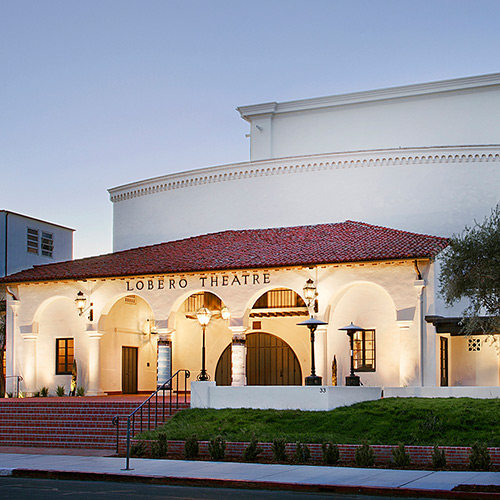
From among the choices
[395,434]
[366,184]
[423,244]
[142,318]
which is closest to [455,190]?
[366,184]

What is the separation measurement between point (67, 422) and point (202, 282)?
23.4 ft

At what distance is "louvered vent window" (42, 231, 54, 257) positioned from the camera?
136 ft

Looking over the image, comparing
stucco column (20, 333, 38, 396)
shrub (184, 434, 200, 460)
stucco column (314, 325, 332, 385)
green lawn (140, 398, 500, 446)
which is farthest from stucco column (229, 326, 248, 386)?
shrub (184, 434, 200, 460)

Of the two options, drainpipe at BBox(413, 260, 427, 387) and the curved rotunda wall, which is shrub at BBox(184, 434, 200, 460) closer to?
drainpipe at BBox(413, 260, 427, 387)

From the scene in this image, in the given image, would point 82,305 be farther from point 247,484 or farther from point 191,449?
point 247,484

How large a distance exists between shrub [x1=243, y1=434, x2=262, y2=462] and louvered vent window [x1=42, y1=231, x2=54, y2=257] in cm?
2614

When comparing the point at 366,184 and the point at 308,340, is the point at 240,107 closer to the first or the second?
the point at 366,184

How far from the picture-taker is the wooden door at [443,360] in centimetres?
2794

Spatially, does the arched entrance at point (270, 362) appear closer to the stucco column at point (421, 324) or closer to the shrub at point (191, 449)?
the stucco column at point (421, 324)

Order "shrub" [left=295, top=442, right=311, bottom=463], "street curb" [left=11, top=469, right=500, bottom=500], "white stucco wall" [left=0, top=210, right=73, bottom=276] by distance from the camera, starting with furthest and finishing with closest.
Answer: "white stucco wall" [left=0, top=210, right=73, bottom=276] < "shrub" [left=295, top=442, right=311, bottom=463] < "street curb" [left=11, top=469, right=500, bottom=500]

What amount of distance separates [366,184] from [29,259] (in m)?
16.9

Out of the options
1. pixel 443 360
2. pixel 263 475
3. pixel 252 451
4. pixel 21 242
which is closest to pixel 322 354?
pixel 443 360

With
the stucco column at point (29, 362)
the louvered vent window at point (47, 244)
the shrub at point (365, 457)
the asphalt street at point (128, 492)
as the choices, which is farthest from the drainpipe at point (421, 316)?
the louvered vent window at point (47, 244)

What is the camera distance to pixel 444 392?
23.6 metres
